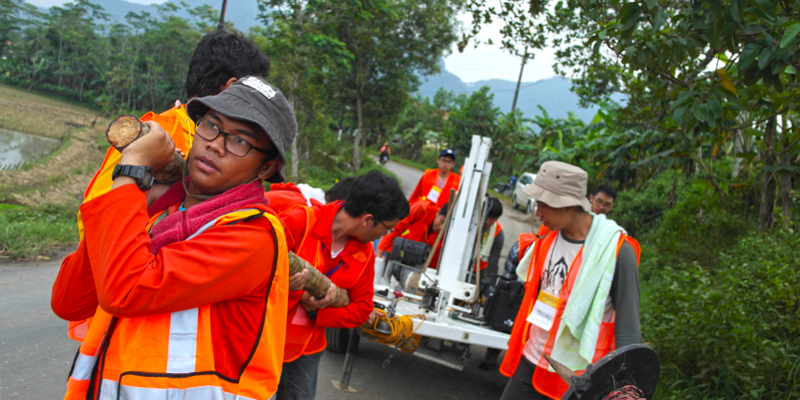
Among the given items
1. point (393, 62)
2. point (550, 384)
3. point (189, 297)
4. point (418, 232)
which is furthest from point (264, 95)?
point (393, 62)

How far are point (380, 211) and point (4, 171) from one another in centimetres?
1263

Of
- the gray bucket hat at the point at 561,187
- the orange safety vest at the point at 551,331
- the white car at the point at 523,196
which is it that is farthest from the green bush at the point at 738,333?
the white car at the point at 523,196

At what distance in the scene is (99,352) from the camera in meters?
1.42

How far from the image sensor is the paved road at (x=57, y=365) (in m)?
3.99

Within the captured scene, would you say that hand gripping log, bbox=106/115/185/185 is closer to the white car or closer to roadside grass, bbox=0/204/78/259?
roadside grass, bbox=0/204/78/259

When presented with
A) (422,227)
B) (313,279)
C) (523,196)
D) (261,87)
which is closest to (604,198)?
(422,227)

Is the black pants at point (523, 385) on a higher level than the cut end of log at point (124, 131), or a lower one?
lower

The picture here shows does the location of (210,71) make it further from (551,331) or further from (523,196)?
(523,196)

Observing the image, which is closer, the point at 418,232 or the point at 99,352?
the point at 99,352

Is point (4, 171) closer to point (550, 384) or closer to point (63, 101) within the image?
point (550, 384)

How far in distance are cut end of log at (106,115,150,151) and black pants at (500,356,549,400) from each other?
2362mm

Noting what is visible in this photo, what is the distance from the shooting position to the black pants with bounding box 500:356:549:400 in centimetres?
296

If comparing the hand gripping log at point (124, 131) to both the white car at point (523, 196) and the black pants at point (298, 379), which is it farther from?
the white car at point (523, 196)

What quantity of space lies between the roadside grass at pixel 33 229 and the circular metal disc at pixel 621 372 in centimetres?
725
